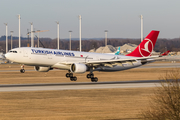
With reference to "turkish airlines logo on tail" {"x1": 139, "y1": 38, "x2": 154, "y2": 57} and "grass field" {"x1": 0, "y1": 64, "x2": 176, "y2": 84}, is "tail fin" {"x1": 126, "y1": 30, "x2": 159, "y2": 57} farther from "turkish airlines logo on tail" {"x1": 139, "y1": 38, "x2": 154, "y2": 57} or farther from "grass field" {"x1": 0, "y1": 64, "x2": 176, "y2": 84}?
"grass field" {"x1": 0, "y1": 64, "x2": 176, "y2": 84}

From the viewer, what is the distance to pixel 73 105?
28.2m

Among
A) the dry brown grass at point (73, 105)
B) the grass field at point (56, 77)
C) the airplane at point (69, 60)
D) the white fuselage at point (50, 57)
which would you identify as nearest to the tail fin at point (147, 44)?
the airplane at point (69, 60)

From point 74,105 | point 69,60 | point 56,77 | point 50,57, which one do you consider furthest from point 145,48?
point 74,105

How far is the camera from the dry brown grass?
23.8m

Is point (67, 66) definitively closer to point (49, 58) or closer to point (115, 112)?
point (49, 58)

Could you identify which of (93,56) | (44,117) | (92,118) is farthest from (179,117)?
(93,56)

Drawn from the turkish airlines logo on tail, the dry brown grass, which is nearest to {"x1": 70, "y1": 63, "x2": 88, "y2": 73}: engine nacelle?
the dry brown grass

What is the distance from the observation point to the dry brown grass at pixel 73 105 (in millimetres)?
23847

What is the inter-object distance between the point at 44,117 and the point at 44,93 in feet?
42.0

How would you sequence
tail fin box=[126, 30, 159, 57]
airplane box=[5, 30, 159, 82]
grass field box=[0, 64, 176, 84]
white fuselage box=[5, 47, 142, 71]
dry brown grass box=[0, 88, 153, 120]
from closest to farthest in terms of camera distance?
dry brown grass box=[0, 88, 153, 120] < white fuselage box=[5, 47, 142, 71] < airplane box=[5, 30, 159, 82] < grass field box=[0, 64, 176, 84] < tail fin box=[126, 30, 159, 57]

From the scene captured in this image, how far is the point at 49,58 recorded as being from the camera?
1921 inches

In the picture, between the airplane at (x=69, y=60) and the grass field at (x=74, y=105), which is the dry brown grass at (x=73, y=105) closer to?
the grass field at (x=74, y=105)

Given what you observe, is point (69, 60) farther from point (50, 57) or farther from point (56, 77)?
point (56, 77)

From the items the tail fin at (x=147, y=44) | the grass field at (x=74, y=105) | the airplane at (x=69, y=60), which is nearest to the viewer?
the grass field at (x=74, y=105)
